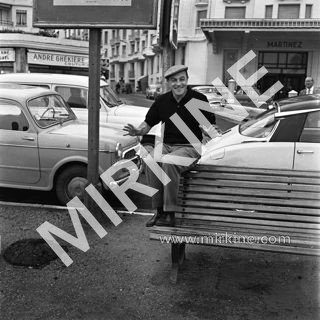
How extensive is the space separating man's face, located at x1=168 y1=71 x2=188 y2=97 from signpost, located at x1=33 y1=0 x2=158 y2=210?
0.96 meters

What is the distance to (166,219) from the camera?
12.9ft

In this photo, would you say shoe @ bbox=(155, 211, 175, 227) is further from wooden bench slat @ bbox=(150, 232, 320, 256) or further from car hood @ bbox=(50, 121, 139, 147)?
car hood @ bbox=(50, 121, 139, 147)

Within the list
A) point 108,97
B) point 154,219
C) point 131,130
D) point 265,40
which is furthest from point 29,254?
point 265,40

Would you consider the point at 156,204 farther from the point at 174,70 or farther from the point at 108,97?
the point at 108,97

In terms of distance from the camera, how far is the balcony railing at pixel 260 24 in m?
34.1

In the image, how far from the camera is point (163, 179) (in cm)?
392

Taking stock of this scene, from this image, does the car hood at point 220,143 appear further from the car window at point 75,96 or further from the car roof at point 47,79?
the car roof at point 47,79

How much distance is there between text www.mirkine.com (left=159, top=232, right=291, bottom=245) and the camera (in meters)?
3.36

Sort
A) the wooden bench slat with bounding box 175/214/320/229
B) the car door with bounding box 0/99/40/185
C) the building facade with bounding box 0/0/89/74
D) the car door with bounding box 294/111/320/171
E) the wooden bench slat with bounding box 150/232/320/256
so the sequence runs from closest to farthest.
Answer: the wooden bench slat with bounding box 150/232/320/256 → the wooden bench slat with bounding box 175/214/320/229 → the car door with bounding box 294/111/320/171 → the car door with bounding box 0/99/40/185 → the building facade with bounding box 0/0/89/74

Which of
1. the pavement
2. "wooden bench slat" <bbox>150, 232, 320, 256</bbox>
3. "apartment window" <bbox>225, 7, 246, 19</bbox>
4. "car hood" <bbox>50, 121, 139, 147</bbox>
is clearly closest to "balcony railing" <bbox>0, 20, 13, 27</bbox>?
"apartment window" <bbox>225, 7, 246, 19</bbox>

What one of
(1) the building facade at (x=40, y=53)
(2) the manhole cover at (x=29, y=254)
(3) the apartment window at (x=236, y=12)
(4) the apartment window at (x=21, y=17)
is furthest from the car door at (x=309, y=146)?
(4) the apartment window at (x=21, y=17)

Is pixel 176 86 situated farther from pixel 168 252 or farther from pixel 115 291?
pixel 115 291

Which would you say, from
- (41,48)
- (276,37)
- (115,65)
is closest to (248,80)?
(276,37)

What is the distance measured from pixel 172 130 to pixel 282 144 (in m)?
1.77
